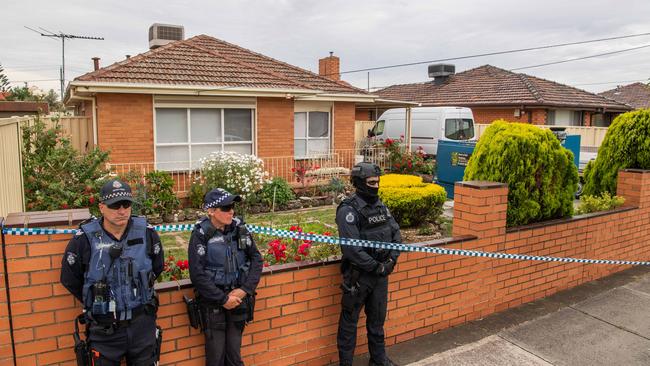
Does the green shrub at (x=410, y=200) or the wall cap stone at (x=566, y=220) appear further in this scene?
the green shrub at (x=410, y=200)

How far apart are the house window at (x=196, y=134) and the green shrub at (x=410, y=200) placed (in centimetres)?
490

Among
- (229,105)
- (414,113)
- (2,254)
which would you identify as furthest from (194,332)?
(414,113)

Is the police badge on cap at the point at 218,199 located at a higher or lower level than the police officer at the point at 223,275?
higher

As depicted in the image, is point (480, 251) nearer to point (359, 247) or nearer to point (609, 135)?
point (359, 247)

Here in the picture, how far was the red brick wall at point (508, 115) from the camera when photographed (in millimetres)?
21859

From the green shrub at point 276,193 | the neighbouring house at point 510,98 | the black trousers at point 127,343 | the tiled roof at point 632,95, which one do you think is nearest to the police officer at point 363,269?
the black trousers at point 127,343

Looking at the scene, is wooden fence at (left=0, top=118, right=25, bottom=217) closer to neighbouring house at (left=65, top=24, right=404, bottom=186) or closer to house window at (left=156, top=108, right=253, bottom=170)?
neighbouring house at (left=65, top=24, right=404, bottom=186)

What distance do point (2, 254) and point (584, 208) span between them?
660cm

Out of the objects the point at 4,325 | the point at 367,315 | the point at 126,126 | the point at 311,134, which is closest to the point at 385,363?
the point at 367,315

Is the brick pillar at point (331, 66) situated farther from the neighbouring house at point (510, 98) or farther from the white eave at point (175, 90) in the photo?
the white eave at point (175, 90)

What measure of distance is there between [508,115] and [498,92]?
181cm

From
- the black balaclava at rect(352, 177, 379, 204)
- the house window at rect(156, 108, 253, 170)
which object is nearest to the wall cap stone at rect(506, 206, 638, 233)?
the black balaclava at rect(352, 177, 379, 204)

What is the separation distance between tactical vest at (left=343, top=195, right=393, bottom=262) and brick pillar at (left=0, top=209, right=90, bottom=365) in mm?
1937

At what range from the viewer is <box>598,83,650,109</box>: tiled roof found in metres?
32.8
